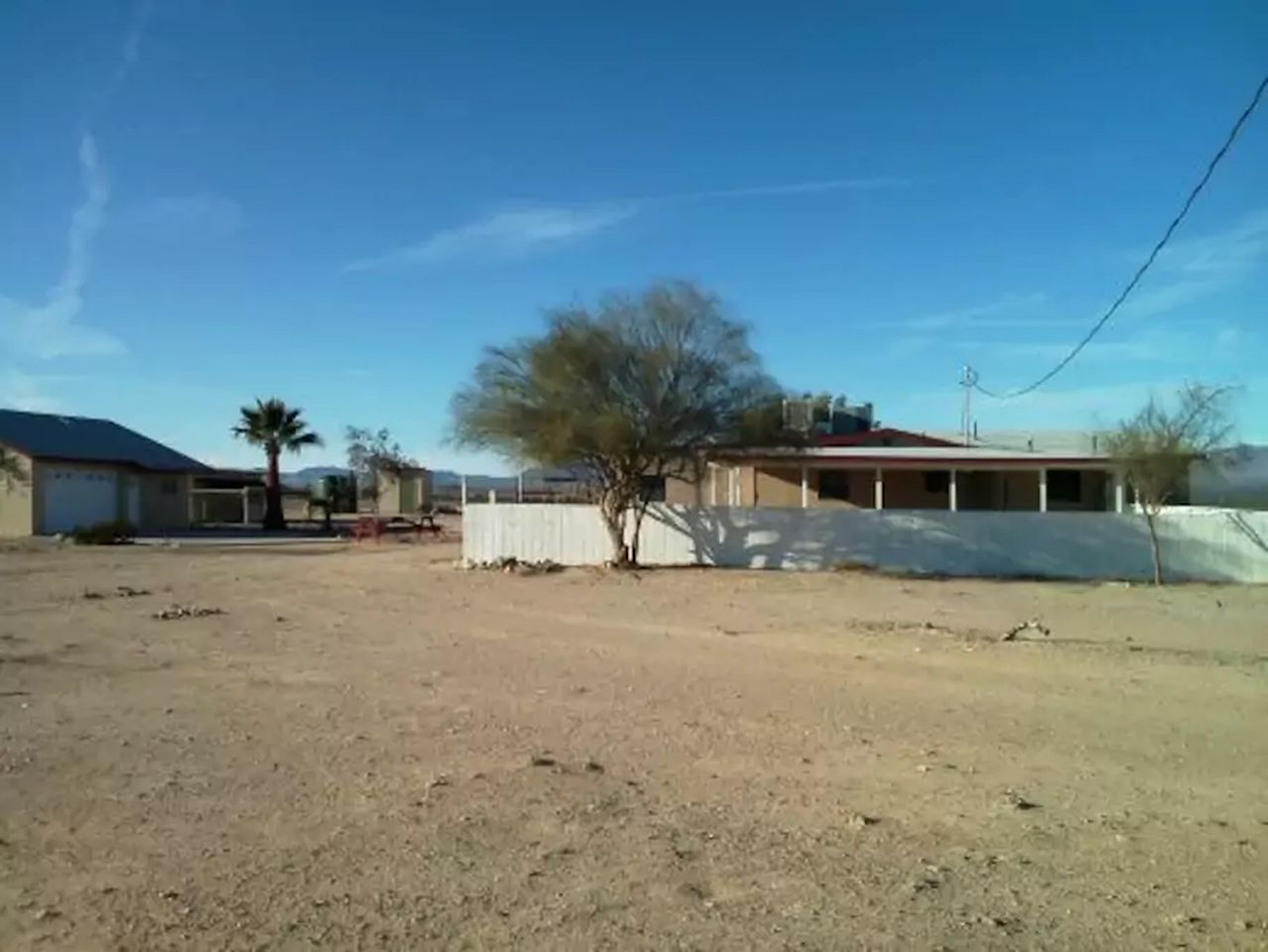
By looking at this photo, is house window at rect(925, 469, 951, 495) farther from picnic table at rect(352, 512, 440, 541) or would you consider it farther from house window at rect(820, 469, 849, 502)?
picnic table at rect(352, 512, 440, 541)

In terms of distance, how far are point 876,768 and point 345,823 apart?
3878mm

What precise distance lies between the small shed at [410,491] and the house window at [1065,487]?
150 feet

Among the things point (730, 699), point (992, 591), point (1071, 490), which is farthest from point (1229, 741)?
point (1071, 490)

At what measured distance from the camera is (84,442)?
55.2 metres

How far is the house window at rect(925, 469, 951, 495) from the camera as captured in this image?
40.2 meters


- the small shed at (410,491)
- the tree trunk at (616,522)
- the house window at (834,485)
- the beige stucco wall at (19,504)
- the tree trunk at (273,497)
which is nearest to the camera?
the tree trunk at (616,522)

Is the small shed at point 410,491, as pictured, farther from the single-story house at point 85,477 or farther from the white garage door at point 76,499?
the white garage door at point 76,499

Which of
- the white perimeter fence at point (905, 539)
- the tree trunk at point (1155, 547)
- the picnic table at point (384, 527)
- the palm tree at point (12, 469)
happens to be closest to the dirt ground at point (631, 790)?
the tree trunk at point (1155, 547)

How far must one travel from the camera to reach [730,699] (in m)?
11.5

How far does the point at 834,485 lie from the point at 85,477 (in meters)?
34.7

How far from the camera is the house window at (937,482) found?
40156 mm

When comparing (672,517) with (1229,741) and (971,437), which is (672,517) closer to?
(1229,741)

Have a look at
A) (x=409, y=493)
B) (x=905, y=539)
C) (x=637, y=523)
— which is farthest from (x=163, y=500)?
(x=905, y=539)

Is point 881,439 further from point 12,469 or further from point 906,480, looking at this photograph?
point 12,469
